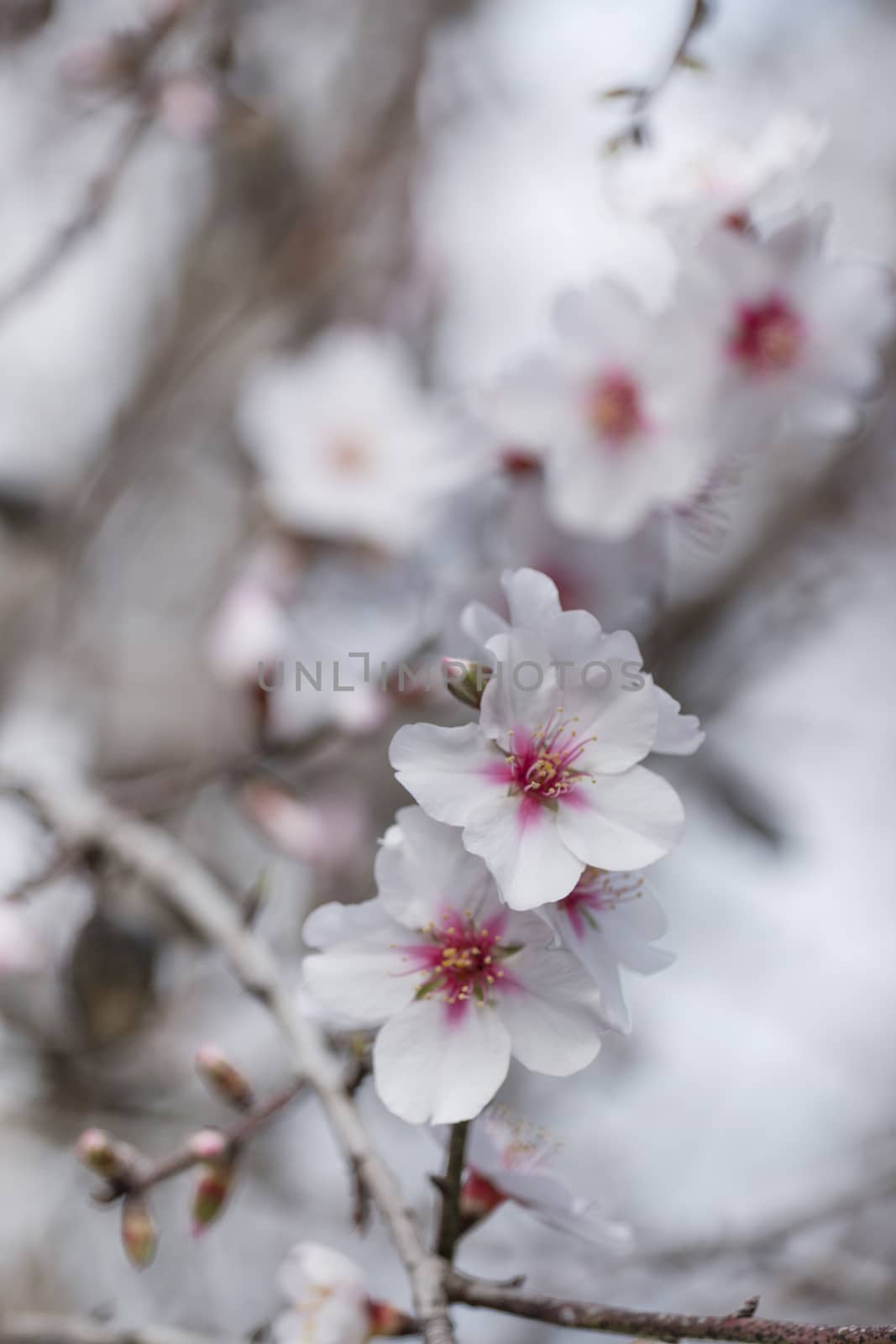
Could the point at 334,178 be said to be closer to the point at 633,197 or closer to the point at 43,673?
the point at 43,673

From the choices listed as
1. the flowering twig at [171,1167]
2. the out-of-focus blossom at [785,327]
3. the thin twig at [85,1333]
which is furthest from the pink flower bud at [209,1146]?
the out-of-focus blossom at [785,327]

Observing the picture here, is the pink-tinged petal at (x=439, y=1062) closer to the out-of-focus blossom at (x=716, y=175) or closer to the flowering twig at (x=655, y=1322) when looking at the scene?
the flowering twig at (x=655, y=1322)

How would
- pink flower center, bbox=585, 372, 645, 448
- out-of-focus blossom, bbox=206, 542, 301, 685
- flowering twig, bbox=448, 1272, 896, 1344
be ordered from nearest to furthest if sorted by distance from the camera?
flowering twig, bbox=448, 1272, 896, 1344 < pink flower center, bbox=585, 372, 645, 448 < out-of-focus blossom, bbox=206, 542, 301, 685

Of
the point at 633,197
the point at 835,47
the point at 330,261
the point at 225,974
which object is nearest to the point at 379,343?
the point at 330,261

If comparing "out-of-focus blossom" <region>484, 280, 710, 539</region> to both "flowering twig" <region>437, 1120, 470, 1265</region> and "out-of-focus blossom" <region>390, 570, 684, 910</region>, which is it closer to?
"out-of-focus blossom" <region>390, 570, 684, 910</region>

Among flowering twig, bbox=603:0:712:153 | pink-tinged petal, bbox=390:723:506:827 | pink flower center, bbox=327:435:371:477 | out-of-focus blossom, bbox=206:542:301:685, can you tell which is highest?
flowering twig, bbox=603:0:712:153

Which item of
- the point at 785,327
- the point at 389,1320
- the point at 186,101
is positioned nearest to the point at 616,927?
the point at 389,1320

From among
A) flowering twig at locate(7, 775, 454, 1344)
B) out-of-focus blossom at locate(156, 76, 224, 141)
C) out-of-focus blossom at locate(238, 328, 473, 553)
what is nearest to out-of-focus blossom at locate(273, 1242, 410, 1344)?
flowering twig at locate(7, 775, 454, 1344)

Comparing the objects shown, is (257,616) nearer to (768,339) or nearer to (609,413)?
(609,413)
